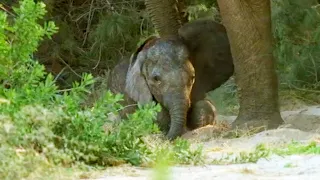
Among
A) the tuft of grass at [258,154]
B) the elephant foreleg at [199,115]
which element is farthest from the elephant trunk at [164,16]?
the tuft of grass at [258,154]

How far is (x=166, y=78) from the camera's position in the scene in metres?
7.83

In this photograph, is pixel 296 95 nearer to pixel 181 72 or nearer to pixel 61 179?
pixel 181 72

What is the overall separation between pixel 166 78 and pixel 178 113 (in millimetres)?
360

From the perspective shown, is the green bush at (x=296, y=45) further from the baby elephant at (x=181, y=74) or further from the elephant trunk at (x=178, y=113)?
the elephant trunk at (x=178, y=113)

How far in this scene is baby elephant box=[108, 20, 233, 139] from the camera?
Result: 7746mm

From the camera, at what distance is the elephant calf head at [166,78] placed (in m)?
7.67

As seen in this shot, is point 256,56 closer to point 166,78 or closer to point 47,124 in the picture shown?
point 166,78

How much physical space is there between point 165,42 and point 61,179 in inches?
171

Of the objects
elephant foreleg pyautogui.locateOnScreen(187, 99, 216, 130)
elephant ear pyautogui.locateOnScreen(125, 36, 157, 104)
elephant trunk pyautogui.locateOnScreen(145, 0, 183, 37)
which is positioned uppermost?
elephant trunk pyautogui.locateOnScreen(145, 0, 183, 37)

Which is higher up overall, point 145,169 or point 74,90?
point 74,90

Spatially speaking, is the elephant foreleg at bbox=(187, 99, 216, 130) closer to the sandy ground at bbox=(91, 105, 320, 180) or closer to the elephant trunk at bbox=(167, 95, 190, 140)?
the elephant trunk at bbox=(167, 95, 190, 140)

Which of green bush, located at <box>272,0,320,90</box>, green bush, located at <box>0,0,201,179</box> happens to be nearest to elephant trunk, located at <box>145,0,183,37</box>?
→ green bush, located at <box>272,0,320,90</box>

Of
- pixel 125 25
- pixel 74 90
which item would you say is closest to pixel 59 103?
pixel 74 90

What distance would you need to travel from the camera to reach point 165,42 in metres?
8.07
